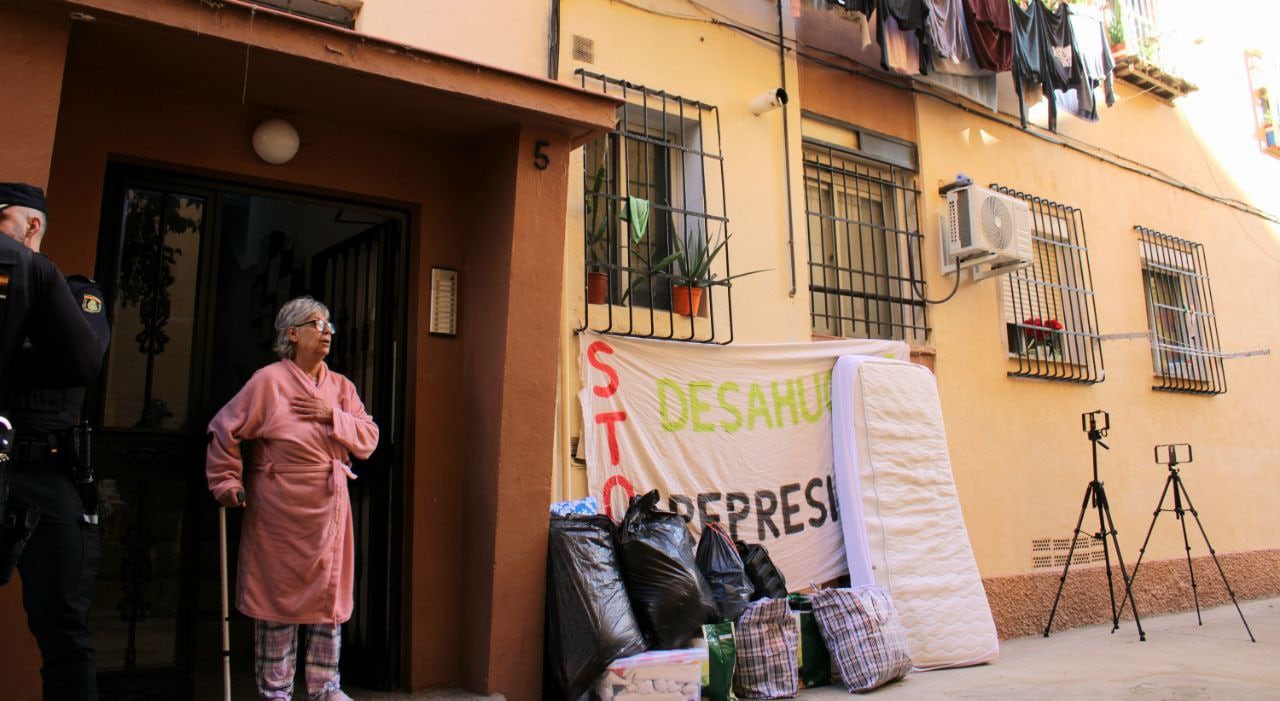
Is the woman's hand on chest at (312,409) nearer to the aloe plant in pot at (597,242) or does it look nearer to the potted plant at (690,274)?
the aloe plant in pot at (597,242)

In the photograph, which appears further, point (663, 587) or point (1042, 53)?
point (1042, 53)

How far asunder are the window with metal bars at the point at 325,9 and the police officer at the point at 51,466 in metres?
2.38

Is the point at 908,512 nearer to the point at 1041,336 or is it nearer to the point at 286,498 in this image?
the point at 1041,336

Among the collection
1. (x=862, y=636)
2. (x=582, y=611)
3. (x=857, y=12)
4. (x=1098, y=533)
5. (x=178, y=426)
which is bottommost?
(x=862, y=636)

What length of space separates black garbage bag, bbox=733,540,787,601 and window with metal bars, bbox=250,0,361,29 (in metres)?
3.90

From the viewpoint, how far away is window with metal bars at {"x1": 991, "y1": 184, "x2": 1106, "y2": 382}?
8398 millimetres

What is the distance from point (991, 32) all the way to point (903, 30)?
1.26 metres

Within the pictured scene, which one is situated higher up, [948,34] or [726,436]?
[948,34]

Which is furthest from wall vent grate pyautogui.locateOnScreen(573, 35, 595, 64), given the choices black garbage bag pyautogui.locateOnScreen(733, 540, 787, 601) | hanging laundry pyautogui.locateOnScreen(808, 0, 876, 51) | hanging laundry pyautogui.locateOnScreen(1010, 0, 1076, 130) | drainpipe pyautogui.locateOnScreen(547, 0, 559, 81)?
hanging laundry pyautogui.locateOnScreen(1010, 0, 1076, 130)

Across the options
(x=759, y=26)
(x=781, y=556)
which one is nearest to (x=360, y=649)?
(x=781, y=556)

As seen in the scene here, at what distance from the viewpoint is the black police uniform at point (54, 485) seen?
9.89 feet

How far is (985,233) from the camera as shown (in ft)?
25.2

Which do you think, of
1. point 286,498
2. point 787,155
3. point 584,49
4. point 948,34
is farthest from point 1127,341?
point 286,498

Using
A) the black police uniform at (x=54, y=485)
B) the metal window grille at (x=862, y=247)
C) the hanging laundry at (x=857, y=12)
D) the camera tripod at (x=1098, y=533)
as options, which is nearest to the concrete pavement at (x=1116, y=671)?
the camera tripod at (x=1098, y=533)
